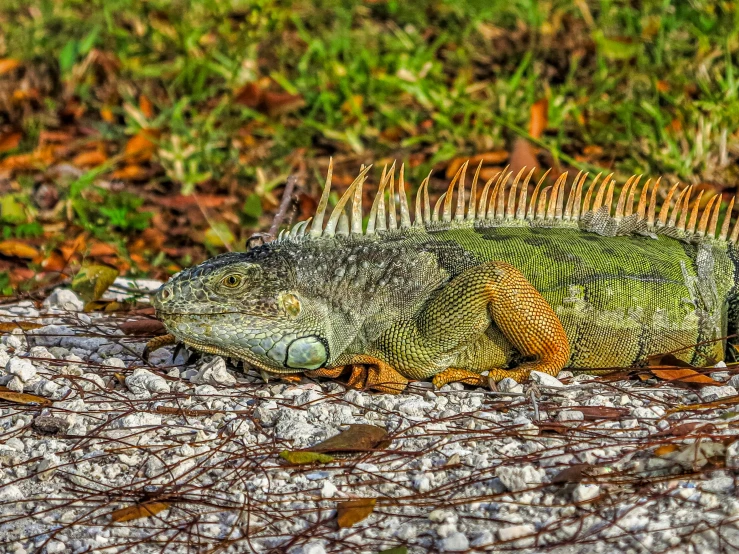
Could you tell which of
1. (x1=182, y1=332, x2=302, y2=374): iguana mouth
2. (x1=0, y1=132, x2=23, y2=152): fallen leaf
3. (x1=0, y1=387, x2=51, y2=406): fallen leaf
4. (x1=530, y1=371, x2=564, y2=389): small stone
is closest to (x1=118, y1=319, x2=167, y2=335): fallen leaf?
Result: (x1=182, y1=332, x2=302, y2=374): iguana mouth

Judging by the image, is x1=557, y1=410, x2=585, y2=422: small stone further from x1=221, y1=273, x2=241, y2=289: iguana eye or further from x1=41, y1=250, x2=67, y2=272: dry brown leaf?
x1=41, y1=250, x2=67, y2=272: dry brown leaf

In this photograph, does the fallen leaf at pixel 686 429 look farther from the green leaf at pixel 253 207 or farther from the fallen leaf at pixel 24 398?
the green leaf at pixel 253 207

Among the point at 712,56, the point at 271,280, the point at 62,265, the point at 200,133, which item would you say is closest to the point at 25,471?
the point at 271,280

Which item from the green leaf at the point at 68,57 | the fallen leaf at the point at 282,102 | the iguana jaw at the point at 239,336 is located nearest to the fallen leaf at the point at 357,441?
the iguana jaw at the point at 239,336

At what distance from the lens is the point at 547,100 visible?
11477 mm

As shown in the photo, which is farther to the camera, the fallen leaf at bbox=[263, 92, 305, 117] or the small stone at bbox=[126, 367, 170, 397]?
the fallen leaf at bbox=[263, 92, 305, 117]

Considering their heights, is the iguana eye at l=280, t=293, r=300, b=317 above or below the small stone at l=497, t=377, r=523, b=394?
above

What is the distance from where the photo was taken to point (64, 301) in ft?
26.5

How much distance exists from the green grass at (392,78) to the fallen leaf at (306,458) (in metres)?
6.02

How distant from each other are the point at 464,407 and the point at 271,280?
1406 mm

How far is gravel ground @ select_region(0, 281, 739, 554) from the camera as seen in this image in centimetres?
445

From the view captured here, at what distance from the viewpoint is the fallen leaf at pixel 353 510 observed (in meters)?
4.57

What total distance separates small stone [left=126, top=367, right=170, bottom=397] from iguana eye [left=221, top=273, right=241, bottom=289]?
0.72m

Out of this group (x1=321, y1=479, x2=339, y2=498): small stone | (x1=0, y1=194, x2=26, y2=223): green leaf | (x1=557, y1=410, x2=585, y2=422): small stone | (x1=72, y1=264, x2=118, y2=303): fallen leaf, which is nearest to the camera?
(x1=321, y1=479, x2=339, y2=498): small stone
